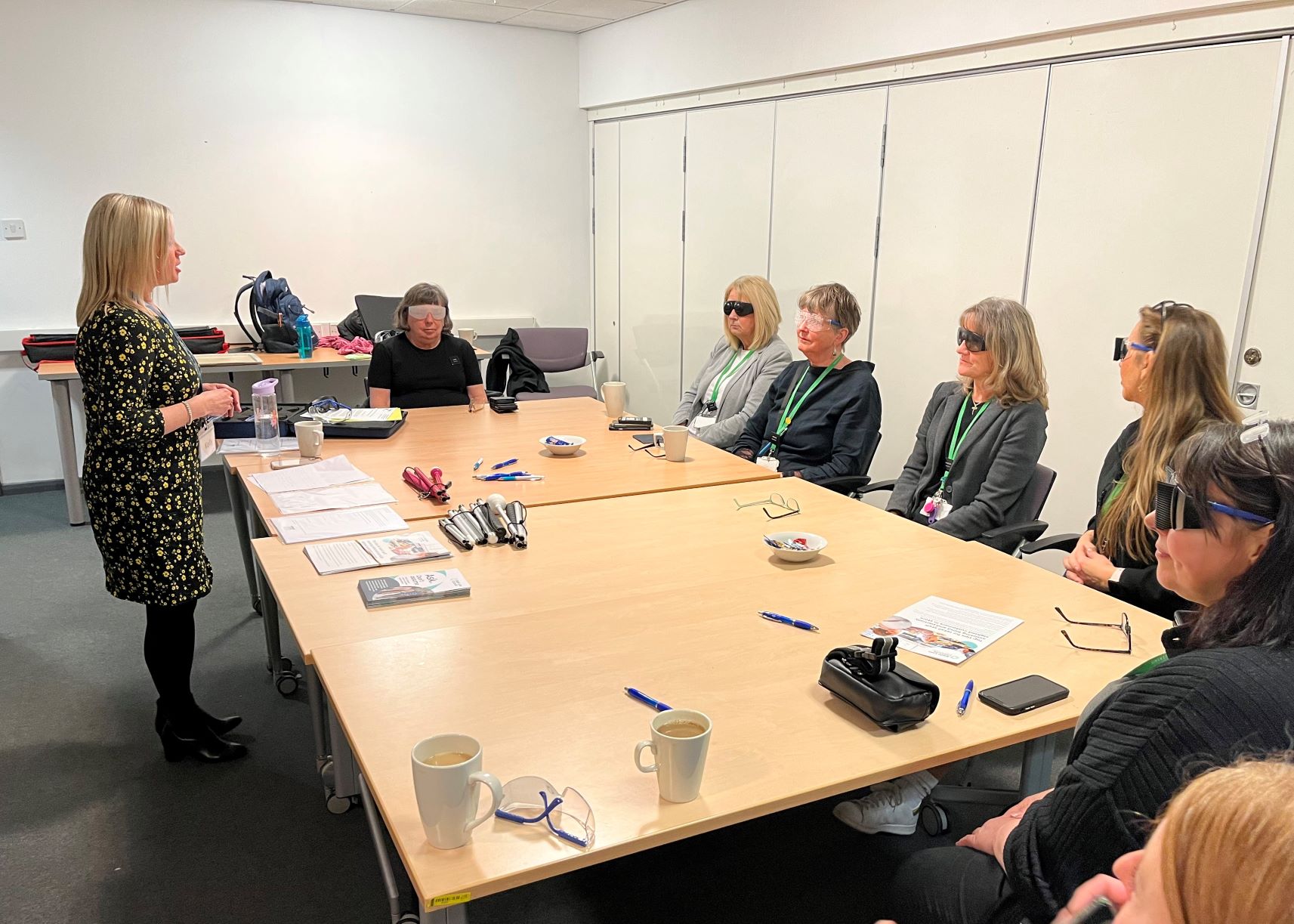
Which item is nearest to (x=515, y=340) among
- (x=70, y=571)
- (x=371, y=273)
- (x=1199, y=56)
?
(x=371, y=273)

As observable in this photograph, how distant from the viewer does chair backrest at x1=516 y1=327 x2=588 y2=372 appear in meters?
6.46

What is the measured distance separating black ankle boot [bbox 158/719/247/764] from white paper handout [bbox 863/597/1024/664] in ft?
6.56

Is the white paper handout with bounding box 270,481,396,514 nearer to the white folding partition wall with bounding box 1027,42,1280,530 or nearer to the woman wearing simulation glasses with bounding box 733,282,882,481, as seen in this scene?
the woman wearing simulation glasses with bounding box 733,282,882,481

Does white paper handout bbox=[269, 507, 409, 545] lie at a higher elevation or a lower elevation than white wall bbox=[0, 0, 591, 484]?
lower

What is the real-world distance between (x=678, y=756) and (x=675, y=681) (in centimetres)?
41

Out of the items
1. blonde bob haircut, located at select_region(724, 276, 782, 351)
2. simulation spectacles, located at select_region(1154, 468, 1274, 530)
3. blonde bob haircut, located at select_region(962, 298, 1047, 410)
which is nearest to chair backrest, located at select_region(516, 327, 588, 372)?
blonde bob haircut, located at select_region(724, 276, 782, 351)

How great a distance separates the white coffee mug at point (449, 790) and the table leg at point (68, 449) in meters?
4.60

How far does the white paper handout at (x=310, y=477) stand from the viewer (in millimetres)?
2961

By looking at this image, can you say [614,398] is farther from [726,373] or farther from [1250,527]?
[1250,527]

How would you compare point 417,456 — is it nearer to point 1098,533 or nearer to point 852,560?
point 852,560

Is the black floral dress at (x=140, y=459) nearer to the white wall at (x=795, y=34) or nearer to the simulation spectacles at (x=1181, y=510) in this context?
the simulation spectacles at (x=1181, y=510)

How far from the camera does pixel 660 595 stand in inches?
84.7

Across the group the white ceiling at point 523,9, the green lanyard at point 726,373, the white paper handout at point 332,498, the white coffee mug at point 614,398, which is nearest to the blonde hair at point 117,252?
the white paper handout at point 332,498

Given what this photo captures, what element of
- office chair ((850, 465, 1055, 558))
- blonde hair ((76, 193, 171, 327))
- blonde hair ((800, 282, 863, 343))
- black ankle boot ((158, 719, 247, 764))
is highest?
blonde hair ((76, 193, 171, 327))
